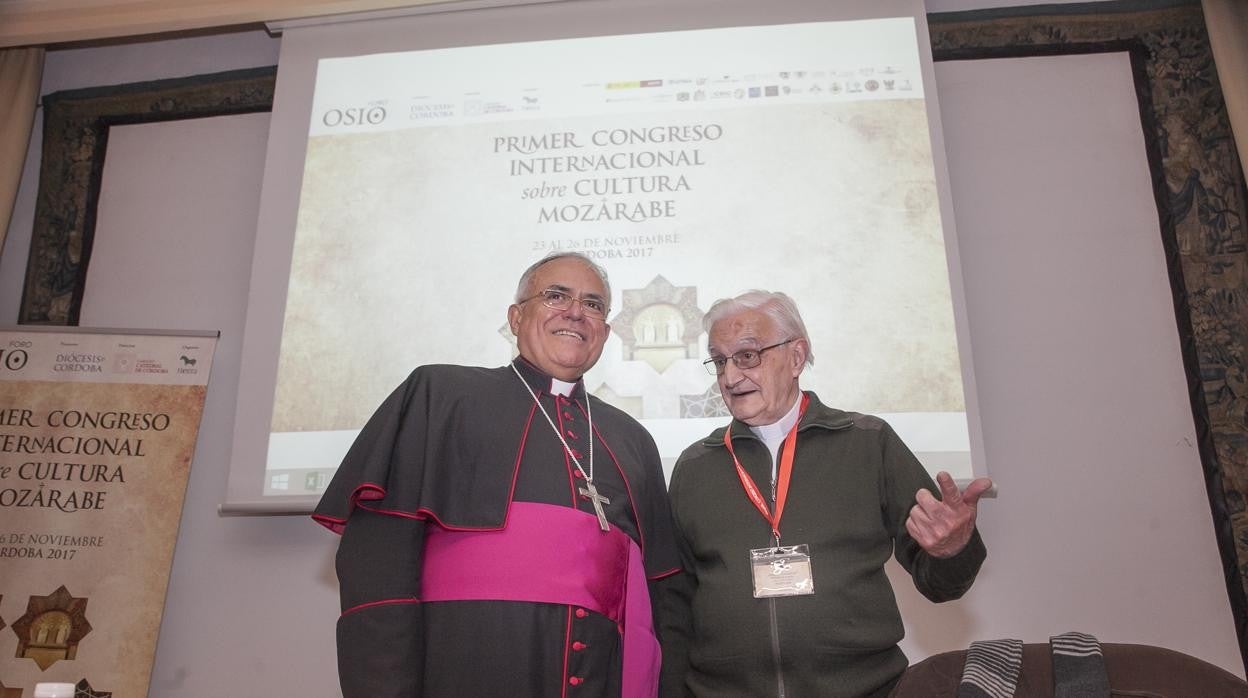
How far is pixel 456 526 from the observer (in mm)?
1819

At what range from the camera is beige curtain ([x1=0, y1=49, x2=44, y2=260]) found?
3.57 meters

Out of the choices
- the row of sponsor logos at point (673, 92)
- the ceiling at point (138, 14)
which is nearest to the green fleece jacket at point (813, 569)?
the row of sponsor logos at point (673, 92)

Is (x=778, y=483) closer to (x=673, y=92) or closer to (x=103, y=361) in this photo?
(x=673, y=92)

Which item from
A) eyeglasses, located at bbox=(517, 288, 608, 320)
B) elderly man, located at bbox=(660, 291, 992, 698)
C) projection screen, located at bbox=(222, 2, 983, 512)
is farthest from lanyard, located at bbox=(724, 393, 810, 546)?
projection screen, located at bbox=(222, 2, 983, 512)

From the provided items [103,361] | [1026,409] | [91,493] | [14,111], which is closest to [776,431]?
[1026,409]

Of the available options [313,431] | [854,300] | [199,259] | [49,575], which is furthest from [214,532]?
[854,300]

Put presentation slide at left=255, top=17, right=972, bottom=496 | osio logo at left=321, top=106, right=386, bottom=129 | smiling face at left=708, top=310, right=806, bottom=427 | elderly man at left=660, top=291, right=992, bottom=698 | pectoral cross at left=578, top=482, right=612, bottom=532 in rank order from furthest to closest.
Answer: osio logo at left=321, top=106, right=386, bottom=129
presentation slide at left=255, top=17, right=972, bottom=496
smiling face at left=708, top=310, right=806, bottom=427
pectoral cross at left=578, top=482, right=612, bottom=532
elderly man at left=660, top=291, right=992, bottom=698

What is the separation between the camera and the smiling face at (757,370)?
2.07 metres

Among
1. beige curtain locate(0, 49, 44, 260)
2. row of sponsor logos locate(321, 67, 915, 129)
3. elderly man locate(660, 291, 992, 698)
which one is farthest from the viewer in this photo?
beige curtain locate(0, 49, 44, 260)

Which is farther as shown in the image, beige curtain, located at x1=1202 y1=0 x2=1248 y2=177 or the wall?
beige curtain, located at x1=1202 y1=0 x2=1248 y2=177

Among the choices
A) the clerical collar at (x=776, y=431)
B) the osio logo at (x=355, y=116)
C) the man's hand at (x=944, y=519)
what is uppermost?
the osio logo at (x=355, y=116)

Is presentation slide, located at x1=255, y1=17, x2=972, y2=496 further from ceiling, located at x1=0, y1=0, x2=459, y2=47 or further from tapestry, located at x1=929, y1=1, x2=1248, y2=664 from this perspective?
tapestry, located at x1=929, y1=1, x2=1248, y2=664

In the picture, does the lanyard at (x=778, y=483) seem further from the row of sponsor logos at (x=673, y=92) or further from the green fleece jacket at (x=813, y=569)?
the row of sponsor logos at (x=673, y=92)

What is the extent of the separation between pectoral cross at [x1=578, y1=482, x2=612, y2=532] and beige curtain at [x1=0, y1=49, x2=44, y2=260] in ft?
9.26
